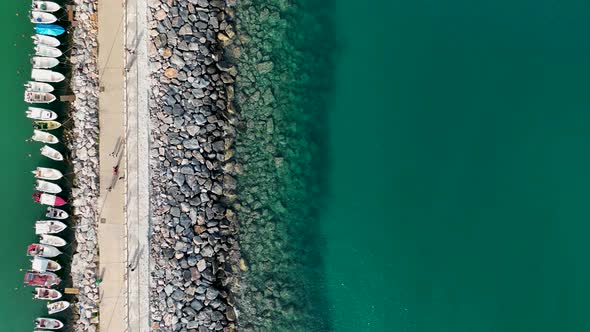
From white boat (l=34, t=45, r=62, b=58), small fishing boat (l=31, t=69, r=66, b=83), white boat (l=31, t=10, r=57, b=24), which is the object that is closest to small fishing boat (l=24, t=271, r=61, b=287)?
small fishing boat (l=31, t=69, r=66, b=83)

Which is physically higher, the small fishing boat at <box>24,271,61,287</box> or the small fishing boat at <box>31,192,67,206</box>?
the small fishing boat at <box>31,192,67,206</box>

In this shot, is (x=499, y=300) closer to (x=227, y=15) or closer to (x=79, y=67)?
(x=227, y=15)

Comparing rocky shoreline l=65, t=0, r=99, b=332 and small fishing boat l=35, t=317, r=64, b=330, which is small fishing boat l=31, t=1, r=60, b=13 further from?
small fishing boat l=35, t=317, r=64, b=330

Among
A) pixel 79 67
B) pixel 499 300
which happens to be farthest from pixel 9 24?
pixel 499 300

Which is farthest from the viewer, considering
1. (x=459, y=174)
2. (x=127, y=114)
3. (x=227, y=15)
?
(x=459, y=174)

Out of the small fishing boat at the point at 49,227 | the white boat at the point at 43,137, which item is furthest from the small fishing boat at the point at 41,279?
the white boat at the point at 43,137
